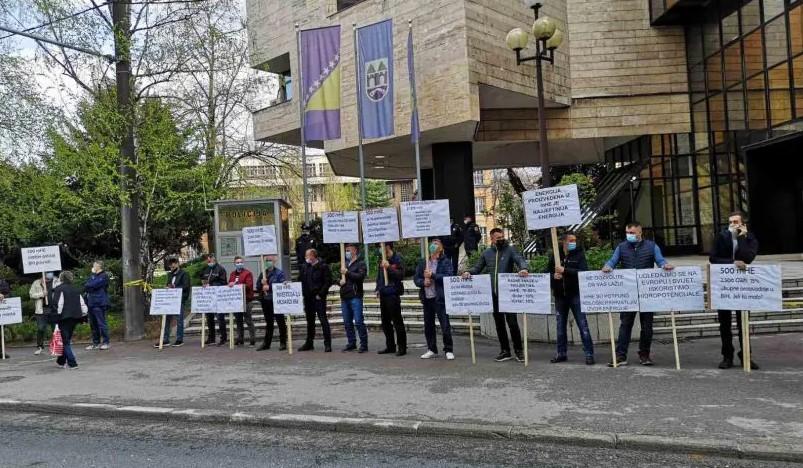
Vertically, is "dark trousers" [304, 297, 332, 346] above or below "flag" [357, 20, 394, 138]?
below

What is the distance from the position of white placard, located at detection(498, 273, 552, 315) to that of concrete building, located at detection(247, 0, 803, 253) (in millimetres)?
10276

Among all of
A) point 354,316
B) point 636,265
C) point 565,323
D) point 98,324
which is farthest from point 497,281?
point 98,324

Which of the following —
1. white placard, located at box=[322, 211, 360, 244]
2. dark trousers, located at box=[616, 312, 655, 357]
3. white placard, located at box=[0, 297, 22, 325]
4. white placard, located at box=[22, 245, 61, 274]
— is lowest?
dark trousers, located at box=[616, 312, 655, 357]

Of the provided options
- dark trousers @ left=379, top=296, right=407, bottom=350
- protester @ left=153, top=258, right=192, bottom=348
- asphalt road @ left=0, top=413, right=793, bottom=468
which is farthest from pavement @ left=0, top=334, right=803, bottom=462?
protester @ left=153, top=258, right=192, bottom=348

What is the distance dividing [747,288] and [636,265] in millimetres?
1413

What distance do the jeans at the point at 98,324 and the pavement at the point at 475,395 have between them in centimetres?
214

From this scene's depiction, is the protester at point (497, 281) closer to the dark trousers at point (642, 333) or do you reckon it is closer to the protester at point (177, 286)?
the dark trousers at point (642, 333)

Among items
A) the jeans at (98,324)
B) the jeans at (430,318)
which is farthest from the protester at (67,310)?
the jeans at (430,318)

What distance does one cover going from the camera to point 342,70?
21406 millimetres

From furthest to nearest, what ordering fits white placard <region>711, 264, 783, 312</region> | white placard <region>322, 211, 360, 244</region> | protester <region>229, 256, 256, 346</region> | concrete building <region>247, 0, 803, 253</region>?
concrete building <region>247, 0, 803, 253</region>, protester <region>229, 256, 256, 346</region>, white placard <region>322, 211, 360, 244</region>, white placard <region>711, 264, 783, 312</region>

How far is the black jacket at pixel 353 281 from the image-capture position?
34.8ft

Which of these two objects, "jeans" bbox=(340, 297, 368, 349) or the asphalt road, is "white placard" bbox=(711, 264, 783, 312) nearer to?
the asphalt road

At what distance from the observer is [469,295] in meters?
9.48

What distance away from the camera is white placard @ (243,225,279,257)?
477 inches
